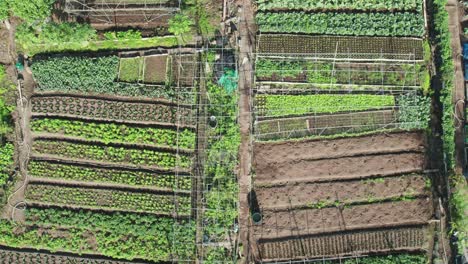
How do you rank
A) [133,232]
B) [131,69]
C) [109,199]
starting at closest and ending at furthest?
[133,232]
[109,199]
[131,69]

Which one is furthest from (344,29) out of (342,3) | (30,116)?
(30,116)

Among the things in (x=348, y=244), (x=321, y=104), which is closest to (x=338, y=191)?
(x=348, y=244)

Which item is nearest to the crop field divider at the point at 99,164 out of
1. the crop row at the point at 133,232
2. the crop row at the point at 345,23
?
the crop row at the point at 133,232

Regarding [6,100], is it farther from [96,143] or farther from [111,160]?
[111,160]

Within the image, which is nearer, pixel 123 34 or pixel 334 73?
pixel 334 73

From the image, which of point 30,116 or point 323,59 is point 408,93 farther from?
point 30,116

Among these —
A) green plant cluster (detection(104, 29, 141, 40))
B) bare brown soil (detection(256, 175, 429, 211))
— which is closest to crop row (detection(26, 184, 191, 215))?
bare brown soil (detection(256, 175, 429, 211))

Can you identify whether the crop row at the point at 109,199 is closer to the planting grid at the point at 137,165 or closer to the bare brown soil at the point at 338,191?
the planting grid at the point at 137,165
